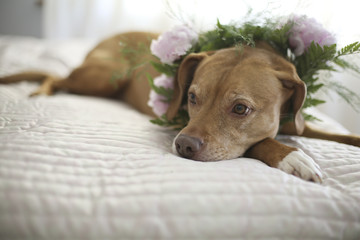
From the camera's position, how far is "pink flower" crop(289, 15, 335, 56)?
1.63 m

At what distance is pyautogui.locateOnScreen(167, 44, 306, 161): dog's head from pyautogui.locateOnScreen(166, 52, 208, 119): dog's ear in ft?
0.49

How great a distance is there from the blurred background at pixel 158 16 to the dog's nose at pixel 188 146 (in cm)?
88

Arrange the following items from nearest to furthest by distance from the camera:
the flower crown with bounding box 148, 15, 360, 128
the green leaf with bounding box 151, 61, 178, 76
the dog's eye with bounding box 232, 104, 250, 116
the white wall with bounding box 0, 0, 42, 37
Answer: the dog's eye with bounding box 232, 104, 250, 116
the flower crown with bounding box 148, 15, 360, 128
the green leaf with bounding box 151, 61, 178, 76
the white wall with bounding box 0, 0, 42, 37

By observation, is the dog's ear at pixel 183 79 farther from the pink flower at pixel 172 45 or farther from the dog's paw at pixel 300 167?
the dog's paw at pixel 300 167

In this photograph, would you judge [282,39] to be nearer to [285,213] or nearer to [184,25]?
[184,25]

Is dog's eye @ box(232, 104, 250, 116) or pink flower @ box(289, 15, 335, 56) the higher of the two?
pink flower @ box(289, 15, 335, 56)

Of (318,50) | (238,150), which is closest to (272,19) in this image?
(318,50)

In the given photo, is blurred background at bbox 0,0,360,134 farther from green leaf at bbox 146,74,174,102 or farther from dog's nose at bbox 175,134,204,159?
dog's nose at bbox 175,134,204,159

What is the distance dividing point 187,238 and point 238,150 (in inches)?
26.9

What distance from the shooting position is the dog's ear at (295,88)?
146cm

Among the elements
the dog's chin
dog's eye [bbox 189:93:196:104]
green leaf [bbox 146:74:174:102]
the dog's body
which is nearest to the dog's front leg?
the dog's body

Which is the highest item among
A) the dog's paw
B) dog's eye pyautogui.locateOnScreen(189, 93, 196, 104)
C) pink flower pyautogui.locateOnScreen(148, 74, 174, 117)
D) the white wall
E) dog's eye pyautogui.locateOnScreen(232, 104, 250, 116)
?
dog's eye pyautogui.locateOnScreen(232, 104, 250, 116)

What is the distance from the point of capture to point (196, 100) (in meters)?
Result: 1.61

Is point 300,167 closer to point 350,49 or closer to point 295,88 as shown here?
point 295,88
